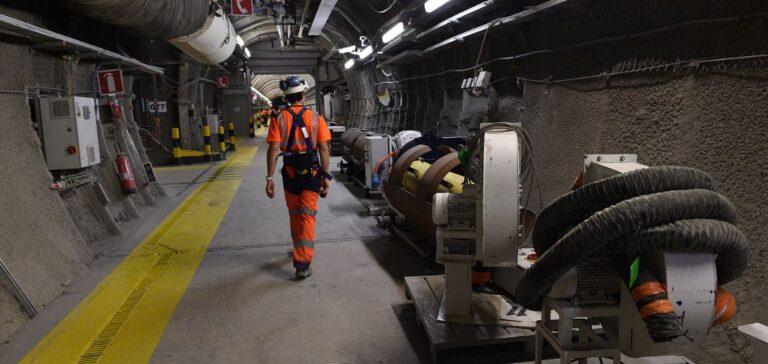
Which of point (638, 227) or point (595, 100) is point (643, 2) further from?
point (638, 227)

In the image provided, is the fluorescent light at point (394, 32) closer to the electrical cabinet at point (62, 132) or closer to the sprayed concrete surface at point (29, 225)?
the electrical cabinet at point (62, 132)

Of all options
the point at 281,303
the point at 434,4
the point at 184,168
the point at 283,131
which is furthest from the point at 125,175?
the point at 184,168

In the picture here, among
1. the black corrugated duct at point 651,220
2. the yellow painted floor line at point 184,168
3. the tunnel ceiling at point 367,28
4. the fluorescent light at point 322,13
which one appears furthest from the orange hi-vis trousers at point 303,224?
the yellow painted floor line at point 184,168

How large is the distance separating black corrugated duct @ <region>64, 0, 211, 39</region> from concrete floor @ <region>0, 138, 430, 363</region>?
2465 mm

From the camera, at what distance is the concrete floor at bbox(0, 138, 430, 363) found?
9.77 feet

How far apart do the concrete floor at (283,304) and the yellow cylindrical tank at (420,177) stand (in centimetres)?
76

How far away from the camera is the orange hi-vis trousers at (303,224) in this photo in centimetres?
425

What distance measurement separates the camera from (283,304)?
12.1 feet

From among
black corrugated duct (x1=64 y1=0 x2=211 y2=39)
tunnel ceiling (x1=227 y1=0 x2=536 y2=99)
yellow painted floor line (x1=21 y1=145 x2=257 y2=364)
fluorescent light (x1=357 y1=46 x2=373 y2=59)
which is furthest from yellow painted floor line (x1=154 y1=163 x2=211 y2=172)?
yellow painted floor line (x1=21 y1=145 x2=257 y2=364)

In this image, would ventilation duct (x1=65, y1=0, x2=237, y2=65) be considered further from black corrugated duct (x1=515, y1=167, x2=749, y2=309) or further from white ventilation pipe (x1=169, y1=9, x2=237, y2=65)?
black corrugated duct (x1=515, y1=167, x2=749, y2=309)

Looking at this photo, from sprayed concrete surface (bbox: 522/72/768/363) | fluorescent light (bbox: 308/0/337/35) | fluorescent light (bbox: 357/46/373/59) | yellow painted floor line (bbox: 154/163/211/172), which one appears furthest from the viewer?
yellow painted floor line (bbox: 154/163/211/172)

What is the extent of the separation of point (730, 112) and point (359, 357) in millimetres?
2624

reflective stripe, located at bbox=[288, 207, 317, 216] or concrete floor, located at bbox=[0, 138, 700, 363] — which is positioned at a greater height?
reflective stripe, located at bbox=[288, 207, 317, 216]

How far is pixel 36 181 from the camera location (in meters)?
4.38
